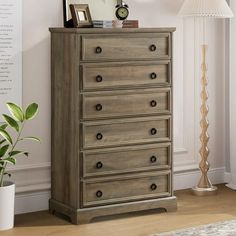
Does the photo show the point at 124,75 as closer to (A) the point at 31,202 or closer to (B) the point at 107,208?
(B) the point at 107,208

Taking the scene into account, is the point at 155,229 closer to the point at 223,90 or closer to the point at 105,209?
the point at 105,209

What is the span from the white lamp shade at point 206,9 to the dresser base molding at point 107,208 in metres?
1.24

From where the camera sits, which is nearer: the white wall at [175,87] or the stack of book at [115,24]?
the stack of book at [115,24]

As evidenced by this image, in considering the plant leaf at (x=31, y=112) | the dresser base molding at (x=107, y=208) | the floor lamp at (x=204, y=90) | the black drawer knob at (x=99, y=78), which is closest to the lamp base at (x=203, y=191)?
the floor lamp at (x=204, y=90)

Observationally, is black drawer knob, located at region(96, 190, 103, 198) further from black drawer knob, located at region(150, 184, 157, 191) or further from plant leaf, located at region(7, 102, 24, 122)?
plant leaf, located at region(7, 102, 24, 122)

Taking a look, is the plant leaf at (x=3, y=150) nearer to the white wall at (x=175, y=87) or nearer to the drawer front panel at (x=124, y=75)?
the white wall at (x=175, y=87)

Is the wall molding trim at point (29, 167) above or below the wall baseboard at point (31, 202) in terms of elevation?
above

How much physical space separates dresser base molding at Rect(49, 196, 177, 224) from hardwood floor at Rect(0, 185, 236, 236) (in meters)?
0.04

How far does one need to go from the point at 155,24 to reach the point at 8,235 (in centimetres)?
185

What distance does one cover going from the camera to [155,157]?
4.55 metres

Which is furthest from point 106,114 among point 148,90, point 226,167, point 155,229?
point 226,167

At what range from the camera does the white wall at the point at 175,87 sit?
454cm

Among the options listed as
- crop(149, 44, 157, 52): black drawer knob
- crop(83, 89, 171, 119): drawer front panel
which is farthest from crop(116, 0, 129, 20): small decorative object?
crop(83, 89, 171, 119): drawer front panel

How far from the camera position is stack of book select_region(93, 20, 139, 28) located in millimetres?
4379
